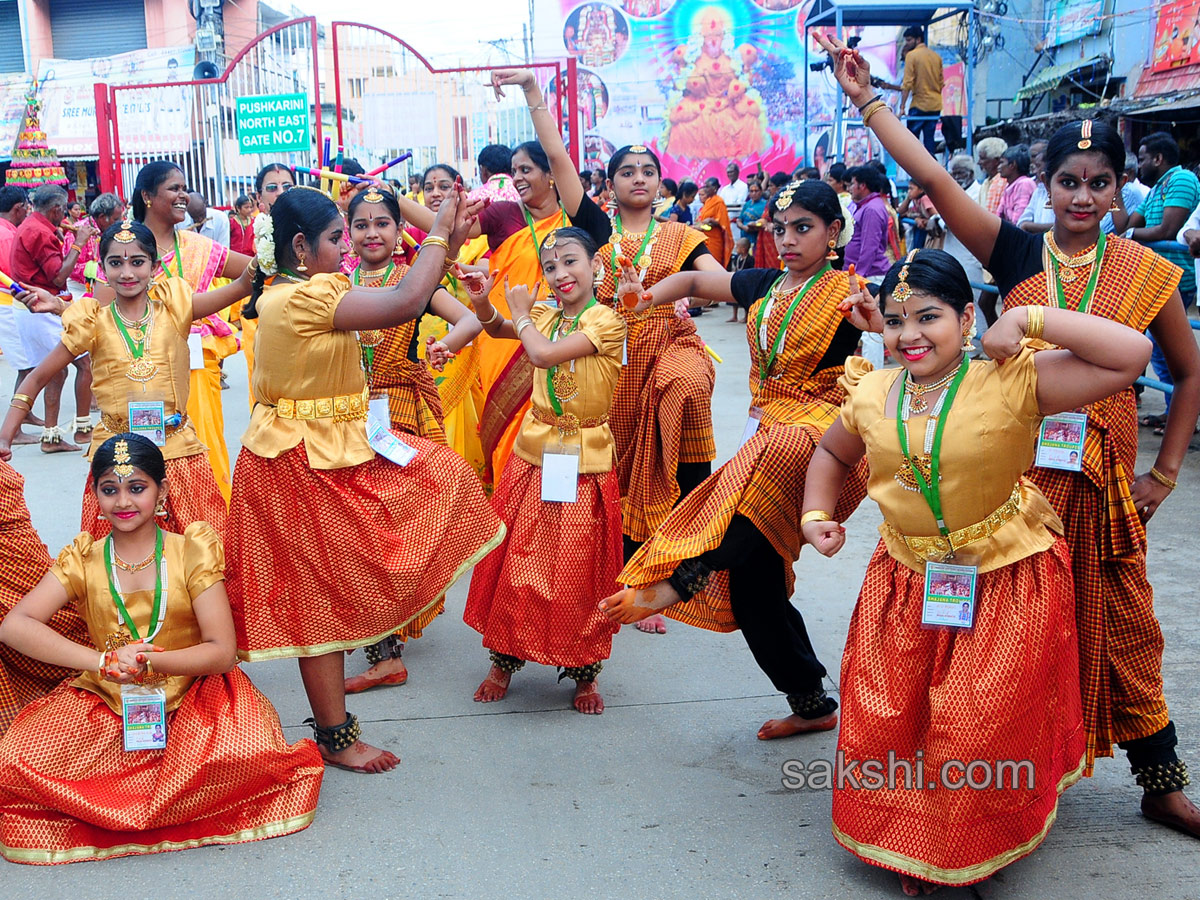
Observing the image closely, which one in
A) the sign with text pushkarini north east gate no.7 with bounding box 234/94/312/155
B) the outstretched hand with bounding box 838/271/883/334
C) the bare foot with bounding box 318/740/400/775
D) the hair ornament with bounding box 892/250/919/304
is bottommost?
the bare foot with bounding box 318/740/400/775

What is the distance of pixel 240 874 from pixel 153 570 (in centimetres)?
81

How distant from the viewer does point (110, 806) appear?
2764 mm

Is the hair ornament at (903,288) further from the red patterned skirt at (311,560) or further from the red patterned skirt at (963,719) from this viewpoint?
the red patterned skirt at (311,560)

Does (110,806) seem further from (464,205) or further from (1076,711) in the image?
(1076,711)

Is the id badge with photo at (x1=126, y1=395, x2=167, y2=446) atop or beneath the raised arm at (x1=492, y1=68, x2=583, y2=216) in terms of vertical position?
beneath

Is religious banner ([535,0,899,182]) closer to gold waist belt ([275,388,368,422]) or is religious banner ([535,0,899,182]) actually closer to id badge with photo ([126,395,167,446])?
id badge with photo ([126,395,167,446])

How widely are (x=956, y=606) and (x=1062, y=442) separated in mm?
521

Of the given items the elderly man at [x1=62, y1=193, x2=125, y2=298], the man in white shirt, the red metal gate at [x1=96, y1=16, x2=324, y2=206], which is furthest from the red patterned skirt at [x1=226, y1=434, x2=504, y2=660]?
the red metal gate at [x1=96, y1=16, x2=324, y2=206]

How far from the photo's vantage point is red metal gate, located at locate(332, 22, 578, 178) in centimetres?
1024

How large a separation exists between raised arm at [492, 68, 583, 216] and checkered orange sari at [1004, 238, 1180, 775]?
230cm

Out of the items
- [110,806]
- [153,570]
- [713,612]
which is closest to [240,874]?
[110,806]

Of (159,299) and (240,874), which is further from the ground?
(159,299)

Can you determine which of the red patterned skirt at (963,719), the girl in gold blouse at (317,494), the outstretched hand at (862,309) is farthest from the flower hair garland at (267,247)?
the red patterned skirt at (963,719)

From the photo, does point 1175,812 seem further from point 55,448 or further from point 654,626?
point 55,448
